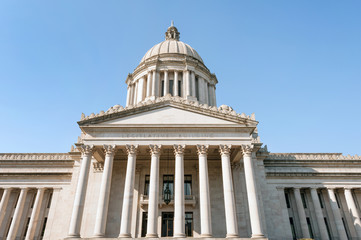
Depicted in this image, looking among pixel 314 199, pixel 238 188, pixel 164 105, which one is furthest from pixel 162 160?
pixel 314 199

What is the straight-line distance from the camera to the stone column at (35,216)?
2928 cm

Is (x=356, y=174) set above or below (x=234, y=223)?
above

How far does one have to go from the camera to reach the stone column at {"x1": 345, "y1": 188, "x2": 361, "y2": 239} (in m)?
30.0

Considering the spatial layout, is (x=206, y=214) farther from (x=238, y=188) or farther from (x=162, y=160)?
(x=162, y=160)

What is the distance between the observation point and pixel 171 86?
146 feet

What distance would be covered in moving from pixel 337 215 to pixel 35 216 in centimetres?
3546

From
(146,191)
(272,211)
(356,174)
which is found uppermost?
(356,174)

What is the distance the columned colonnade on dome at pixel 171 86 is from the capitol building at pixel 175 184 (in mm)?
11936

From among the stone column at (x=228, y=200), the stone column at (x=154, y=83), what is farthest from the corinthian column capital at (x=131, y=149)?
the stone column at (x=154, y=83)

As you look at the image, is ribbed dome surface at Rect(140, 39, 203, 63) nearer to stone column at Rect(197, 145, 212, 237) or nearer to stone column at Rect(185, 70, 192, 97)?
stone column at Rect(185, 70, 192, 97)

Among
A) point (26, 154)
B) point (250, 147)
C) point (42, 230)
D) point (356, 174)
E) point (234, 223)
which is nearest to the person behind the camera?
point (234, 223)

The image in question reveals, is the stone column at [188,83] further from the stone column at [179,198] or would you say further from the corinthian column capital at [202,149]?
the stone column at [179,198]

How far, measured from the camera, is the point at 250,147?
2594 centimetres

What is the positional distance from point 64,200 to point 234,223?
20189 millimetres
